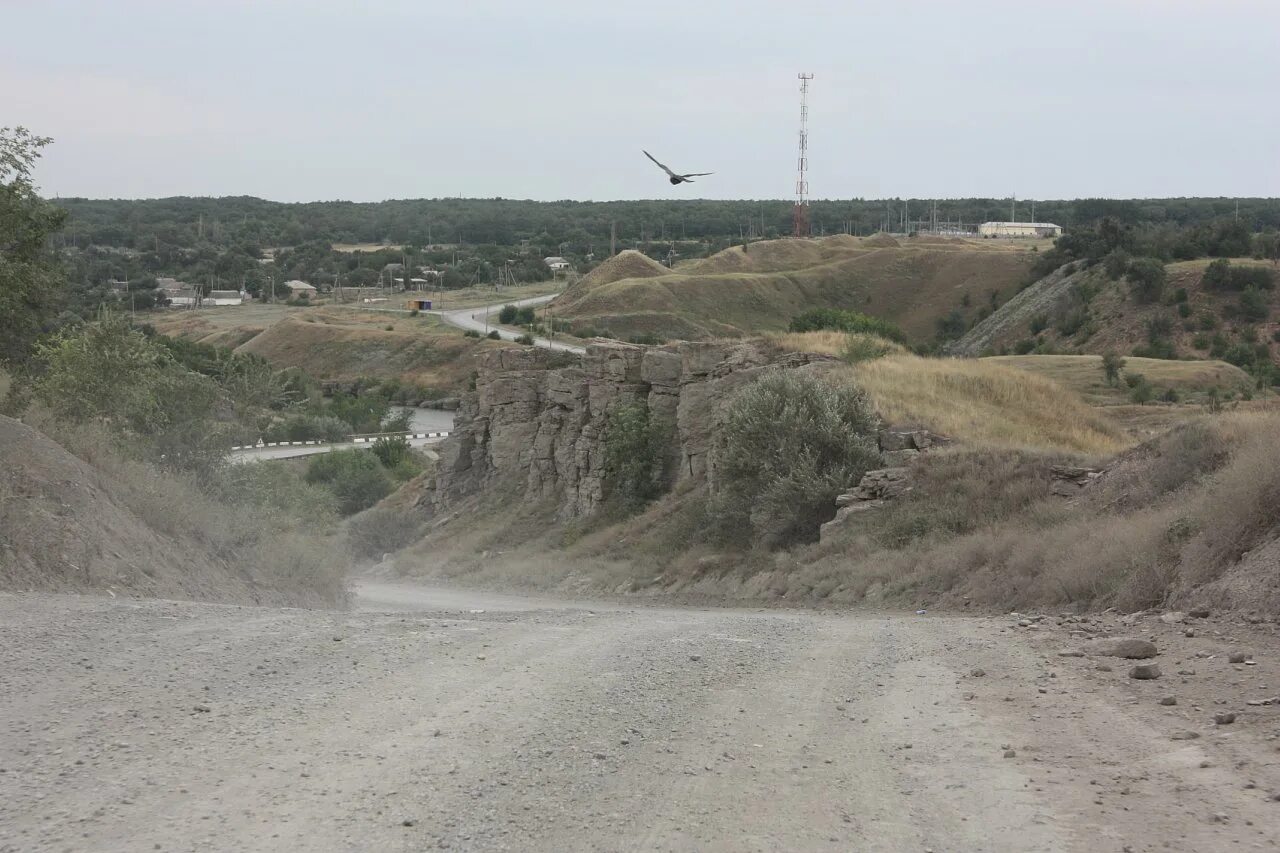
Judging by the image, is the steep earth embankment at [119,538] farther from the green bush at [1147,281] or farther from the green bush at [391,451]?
the green bush at [1147,281]

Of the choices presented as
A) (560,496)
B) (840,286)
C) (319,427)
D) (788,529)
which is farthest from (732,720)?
(840,286)

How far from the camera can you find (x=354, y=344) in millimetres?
102812

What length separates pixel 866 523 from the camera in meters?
22.1

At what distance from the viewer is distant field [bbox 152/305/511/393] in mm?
95956

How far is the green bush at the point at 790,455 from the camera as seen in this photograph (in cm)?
2398

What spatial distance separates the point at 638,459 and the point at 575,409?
15.7 feet

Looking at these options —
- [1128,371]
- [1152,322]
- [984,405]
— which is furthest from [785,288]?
[984,405]

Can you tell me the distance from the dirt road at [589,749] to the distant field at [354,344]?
80.8 m

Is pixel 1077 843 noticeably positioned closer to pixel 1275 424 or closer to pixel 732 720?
pixel 732 720

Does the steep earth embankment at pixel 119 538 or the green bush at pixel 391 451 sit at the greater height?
the steep earth embankment at pixel 119 538

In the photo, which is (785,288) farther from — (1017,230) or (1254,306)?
(1017,230)

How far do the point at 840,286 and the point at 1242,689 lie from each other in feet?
Result: 348

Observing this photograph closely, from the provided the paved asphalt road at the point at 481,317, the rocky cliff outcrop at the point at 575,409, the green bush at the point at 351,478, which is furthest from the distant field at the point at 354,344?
the rocky cliff outcrop at the point at 575,409

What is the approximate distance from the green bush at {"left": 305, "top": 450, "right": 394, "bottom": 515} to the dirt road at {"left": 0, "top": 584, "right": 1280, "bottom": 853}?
41.1 metres
